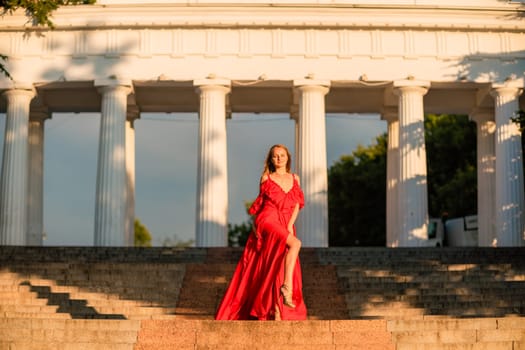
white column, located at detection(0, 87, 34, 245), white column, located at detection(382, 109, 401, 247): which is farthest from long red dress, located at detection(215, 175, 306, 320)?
white column, located at detection(382, 109, 401, 247)

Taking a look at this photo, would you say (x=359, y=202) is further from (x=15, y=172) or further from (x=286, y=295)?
(x=286, y=295)

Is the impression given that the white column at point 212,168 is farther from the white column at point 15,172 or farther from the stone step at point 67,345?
the stone step at point 67,345

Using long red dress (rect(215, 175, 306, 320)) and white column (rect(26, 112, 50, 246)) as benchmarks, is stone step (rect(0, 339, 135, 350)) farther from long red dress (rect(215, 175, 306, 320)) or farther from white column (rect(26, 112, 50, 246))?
white column (rect(26, 112, 50, 246))

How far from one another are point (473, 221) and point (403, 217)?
689 inches

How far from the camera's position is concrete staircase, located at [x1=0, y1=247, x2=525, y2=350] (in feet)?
69.8

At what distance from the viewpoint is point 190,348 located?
20891mm

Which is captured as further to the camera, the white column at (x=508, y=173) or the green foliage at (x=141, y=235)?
the green foliage at (x=141, y=235)

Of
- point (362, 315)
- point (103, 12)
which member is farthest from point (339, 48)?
point (362, 315)

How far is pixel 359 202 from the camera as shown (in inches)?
3733

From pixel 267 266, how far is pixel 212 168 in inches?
1369

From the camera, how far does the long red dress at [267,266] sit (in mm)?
22391

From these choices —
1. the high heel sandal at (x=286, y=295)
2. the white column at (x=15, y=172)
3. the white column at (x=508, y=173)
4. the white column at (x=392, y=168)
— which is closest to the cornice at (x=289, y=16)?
the white column at (x=508, y=173)

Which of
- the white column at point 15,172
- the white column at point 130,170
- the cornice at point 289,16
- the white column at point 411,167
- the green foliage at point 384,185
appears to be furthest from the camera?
the green foliage at point 384,185

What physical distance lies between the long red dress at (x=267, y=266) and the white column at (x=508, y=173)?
3648 centimetres
